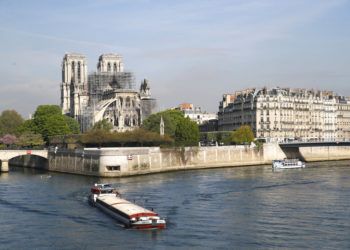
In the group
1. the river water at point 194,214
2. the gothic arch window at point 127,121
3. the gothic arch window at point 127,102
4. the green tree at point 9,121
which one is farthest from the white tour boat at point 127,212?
the green tree at point 9,121

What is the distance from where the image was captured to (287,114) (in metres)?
100

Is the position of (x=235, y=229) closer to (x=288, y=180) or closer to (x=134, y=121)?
(x=288, y=180)

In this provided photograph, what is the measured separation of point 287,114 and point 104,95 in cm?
3022

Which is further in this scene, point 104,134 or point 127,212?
point 104,134

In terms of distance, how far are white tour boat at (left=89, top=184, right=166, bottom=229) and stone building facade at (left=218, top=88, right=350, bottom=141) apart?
6011 centimetres

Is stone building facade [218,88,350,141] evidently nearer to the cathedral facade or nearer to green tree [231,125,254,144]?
green tree [231,125,254,144]

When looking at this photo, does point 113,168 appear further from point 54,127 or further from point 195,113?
point 195,113

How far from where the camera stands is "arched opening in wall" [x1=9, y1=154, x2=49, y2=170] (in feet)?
253

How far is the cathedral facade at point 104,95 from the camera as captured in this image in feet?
325

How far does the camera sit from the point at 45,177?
61.7 m

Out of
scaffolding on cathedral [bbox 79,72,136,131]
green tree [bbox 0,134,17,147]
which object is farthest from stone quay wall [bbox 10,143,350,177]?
scaffolding on cathedral [bbox 79,72,136,131]

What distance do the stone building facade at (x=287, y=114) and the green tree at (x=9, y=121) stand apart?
114ft

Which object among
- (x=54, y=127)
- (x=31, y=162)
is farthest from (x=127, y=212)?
(x=54, y=127)

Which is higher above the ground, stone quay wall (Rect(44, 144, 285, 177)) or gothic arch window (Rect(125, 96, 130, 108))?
gothic arch window (Rect(125, 96, 130, 108))
